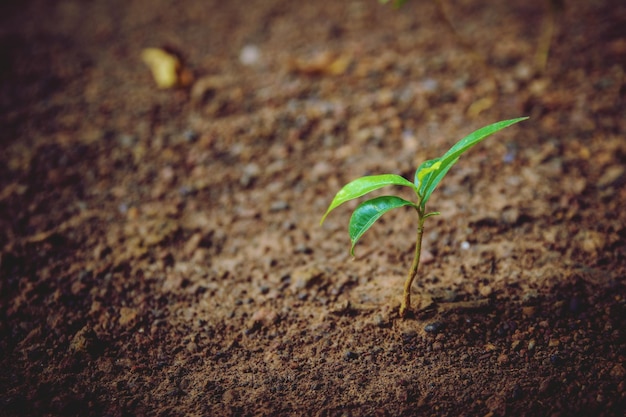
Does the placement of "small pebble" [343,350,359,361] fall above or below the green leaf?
below

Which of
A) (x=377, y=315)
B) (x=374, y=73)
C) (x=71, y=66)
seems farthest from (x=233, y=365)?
(x=71, y=66)

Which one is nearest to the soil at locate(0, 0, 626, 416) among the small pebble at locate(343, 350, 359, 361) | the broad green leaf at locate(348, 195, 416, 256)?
the small pebble at locate(343, 350, 359, 361)

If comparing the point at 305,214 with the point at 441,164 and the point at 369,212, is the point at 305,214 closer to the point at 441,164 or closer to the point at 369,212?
the point at 369,212

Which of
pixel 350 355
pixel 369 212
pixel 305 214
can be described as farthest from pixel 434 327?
pixel 305 214

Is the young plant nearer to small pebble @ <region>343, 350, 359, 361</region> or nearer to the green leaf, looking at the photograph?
the green leaf

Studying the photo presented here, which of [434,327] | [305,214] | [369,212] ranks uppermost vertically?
[369,212]

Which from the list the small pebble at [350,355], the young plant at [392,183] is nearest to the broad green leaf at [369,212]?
the young plant at [392,183]
